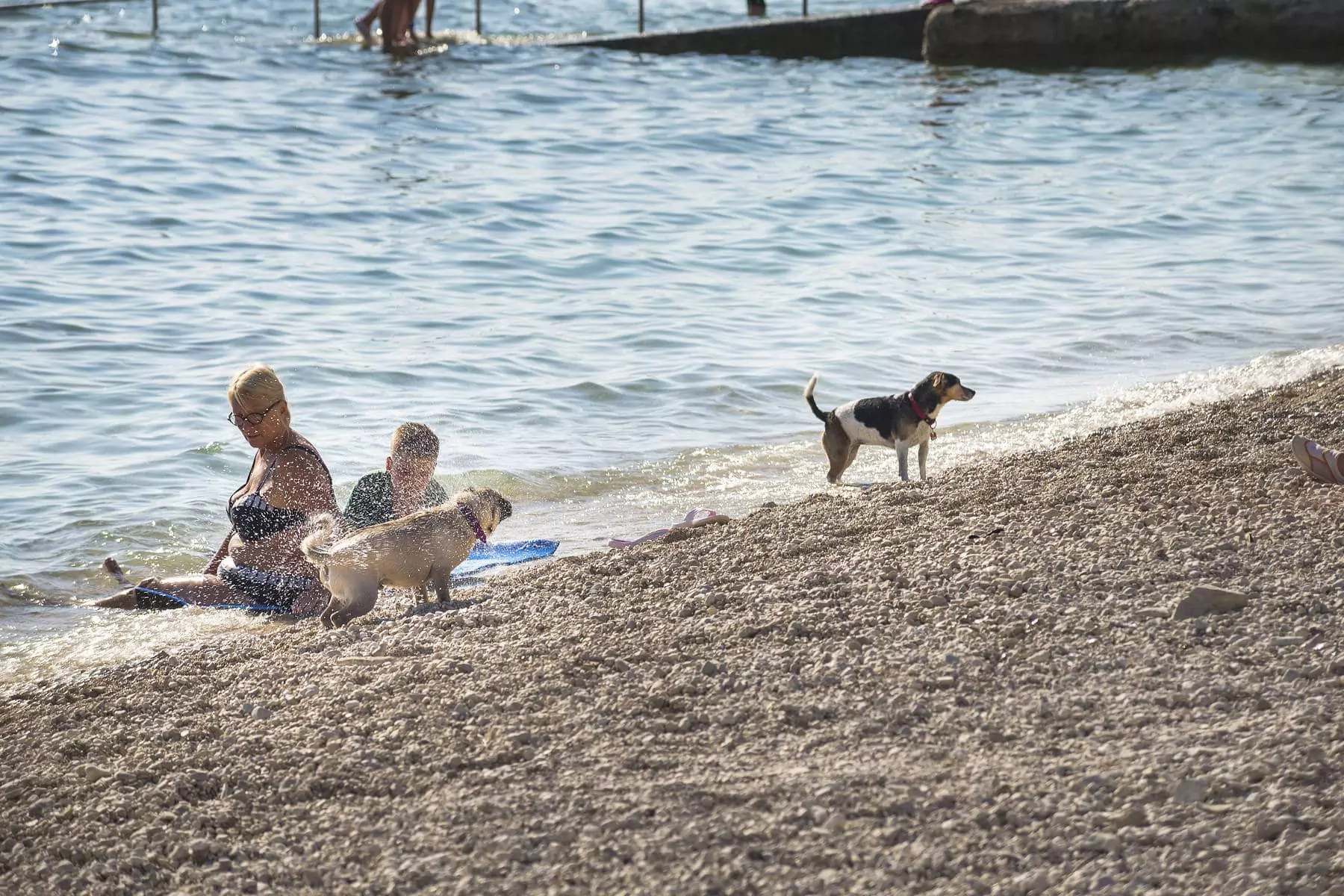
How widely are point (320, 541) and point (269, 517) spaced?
82cm

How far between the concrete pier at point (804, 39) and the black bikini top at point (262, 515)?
749 inches

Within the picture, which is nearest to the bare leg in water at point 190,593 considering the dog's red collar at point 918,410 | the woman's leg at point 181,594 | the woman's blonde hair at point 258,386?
the woman's leg at point 181,594

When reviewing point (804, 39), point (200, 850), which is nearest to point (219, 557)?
point (200, 850)

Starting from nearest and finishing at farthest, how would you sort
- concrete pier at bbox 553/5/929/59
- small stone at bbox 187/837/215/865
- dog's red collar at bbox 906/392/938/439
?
1. small stone at bbox 187/837/215/865
2. dog's red collar at bbox 906/392/938/439
3. concrete pier at bbox 553/5/929/59

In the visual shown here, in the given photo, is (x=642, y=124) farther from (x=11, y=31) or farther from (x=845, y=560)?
(x=845, y=560)

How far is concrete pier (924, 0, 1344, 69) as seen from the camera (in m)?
22.8

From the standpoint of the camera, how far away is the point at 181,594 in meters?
6.43

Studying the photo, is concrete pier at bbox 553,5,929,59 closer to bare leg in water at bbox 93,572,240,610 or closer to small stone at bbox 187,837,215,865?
bare leg in water at bbox 93,572,240,610

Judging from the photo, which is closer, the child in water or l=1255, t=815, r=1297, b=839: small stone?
l=1255, t=815, r=1297, b=839: small stone

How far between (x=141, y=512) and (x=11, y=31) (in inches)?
755

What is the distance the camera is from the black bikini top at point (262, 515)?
627 centimetres

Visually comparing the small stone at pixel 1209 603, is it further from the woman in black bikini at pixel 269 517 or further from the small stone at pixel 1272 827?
the woman in black bikini at pixel 269 517

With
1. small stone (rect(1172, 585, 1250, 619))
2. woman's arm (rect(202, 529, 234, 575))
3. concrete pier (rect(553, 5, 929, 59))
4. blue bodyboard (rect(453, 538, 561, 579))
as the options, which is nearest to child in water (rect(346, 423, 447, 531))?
blue bodyboard (rect(453, 538, 561, 579))

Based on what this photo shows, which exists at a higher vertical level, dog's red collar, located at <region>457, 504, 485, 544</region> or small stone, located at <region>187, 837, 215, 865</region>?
dog's red collar, located at <region>457, 504, 485, 544</region>
